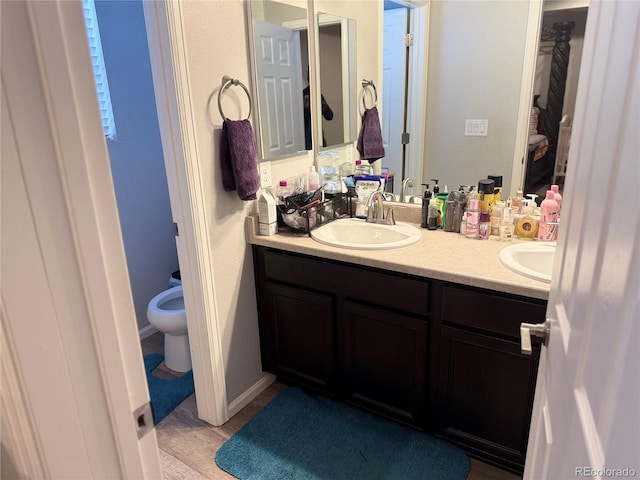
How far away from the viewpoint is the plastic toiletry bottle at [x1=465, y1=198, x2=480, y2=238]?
1.94 metres

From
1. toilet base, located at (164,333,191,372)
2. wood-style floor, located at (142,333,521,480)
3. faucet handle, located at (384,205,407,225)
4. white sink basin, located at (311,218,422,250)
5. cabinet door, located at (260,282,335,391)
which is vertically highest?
faucet handle, located at (384,205,407,225)

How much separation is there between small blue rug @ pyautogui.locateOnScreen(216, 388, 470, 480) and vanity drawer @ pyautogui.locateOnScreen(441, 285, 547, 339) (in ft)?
2.07

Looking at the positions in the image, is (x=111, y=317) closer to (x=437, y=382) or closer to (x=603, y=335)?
(x=603, y=335)

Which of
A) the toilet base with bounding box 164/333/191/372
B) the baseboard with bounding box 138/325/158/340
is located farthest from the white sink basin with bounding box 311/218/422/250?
the baseboard with bounding box 138/325/158/340

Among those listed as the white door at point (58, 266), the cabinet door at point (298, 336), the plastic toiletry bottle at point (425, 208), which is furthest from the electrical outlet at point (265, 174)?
the white door at point (58, 266)

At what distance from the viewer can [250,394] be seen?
2299mm

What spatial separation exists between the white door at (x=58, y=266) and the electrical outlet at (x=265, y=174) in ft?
4.98

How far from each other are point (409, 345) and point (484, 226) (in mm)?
604

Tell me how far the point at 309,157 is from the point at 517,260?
45.4 inches

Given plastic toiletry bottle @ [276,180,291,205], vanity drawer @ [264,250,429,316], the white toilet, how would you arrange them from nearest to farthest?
vanity drawer @ [264,250,429,316] → plastic toiletry bottle @ [276,180,291,205] → the white toilet

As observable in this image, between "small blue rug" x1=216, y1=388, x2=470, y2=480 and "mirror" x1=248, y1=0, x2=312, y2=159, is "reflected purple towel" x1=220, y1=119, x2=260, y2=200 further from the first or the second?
"small blue rug" x1=216, y1=388, x2=470, y2=480

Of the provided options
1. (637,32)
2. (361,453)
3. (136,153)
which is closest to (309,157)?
(136,153)

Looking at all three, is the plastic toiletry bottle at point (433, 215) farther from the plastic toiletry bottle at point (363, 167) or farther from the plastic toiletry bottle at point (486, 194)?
the plastic toiletry bottle at point (363, 167)

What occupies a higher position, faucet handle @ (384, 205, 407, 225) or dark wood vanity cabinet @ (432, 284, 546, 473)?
faucet handle @ (384, 205, 407, 225)
